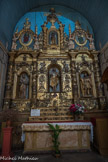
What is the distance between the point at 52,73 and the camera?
7.66m

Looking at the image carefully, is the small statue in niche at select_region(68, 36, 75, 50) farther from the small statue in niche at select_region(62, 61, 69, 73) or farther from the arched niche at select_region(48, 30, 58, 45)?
the small statue in niche at select_region(62, 61, 69, 73)

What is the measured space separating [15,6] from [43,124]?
834 centimetres

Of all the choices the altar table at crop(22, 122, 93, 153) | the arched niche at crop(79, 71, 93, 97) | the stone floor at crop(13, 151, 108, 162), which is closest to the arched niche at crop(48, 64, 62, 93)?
the arched niche at crop(79, 71, 93, 97)

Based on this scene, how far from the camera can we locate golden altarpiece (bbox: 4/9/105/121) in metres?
6.93

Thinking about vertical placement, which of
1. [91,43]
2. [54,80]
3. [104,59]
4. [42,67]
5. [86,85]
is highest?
[91,43]

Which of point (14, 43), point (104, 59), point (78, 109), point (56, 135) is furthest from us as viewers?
point (14, 43)

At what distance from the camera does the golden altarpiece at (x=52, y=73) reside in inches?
273

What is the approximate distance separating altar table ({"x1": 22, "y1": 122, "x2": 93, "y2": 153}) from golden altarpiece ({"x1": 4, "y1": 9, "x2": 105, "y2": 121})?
57.8 inches

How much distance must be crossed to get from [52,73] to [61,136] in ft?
13.6

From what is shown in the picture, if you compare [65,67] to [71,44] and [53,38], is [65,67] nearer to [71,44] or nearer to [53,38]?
[71,44]

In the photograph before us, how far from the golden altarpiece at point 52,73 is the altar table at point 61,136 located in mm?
1468

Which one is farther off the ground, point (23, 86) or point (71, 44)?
point (71, 44)

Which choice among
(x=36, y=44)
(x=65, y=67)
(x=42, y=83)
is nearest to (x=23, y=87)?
(x=42, y=83)

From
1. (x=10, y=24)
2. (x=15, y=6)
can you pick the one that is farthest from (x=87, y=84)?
(x=15, y=6)
